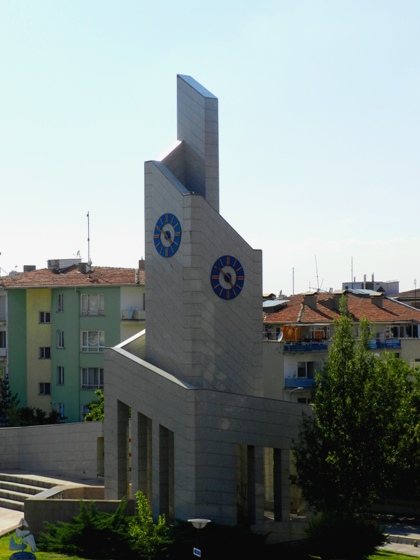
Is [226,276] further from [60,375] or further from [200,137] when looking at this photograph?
[60,375]

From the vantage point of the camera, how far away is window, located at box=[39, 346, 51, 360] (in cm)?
6819

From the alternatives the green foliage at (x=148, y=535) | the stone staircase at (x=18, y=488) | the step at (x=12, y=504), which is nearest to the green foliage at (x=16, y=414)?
the stone staircase at (x=18, y=488)

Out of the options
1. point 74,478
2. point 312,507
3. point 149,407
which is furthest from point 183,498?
point 74,478

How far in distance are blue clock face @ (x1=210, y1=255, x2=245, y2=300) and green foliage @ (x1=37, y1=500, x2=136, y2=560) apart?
912cm

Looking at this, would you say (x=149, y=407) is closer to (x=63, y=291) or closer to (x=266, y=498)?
(x=266, y=498)

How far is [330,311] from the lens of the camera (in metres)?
70.5

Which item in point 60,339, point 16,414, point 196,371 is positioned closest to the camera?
point 196,371

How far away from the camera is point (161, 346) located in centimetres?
4262

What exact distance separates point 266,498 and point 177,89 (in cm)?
1729

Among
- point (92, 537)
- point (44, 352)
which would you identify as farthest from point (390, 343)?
point (92, 537)

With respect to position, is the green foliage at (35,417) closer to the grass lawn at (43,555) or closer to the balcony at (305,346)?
the balcony at (305,346)

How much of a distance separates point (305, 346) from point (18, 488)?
2246 centimetres

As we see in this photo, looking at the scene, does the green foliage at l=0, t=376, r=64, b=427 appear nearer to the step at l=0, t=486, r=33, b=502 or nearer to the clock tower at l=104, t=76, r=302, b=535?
the step at l=0, t=486, r=33, b=502

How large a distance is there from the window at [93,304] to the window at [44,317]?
333cm
